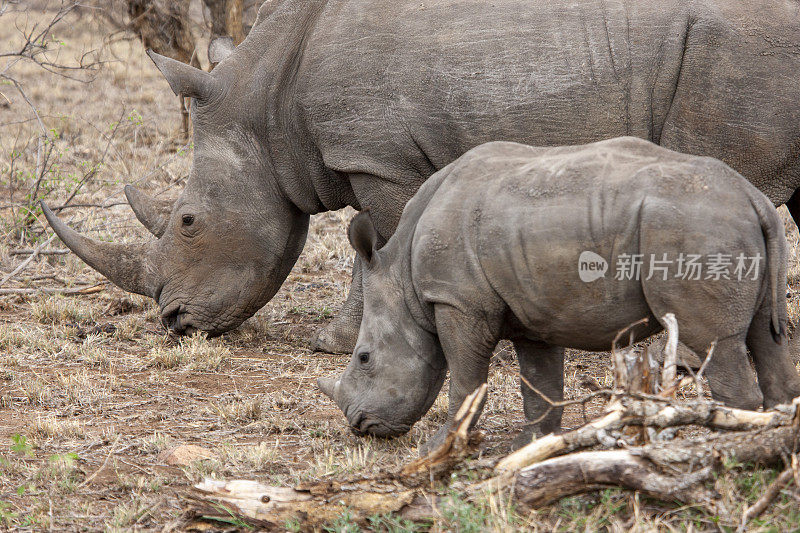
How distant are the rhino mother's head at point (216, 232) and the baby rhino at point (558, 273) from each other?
195cm

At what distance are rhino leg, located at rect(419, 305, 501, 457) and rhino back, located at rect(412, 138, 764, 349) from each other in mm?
68

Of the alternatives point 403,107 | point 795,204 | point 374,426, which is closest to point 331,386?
point 374,426

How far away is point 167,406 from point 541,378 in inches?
83.8

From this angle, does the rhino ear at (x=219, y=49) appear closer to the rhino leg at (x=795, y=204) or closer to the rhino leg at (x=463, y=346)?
the rhino leg at (x=463, y=346)

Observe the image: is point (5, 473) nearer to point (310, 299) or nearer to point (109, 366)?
point (109, 366)

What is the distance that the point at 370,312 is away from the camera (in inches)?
186

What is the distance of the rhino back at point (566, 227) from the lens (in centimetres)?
388

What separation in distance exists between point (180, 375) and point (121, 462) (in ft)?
5.18

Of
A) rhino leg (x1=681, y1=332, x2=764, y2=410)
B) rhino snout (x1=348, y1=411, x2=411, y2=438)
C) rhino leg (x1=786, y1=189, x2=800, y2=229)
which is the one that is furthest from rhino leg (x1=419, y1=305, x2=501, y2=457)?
rhino leg (x1=786, y1=189, x2=800, y2=229)

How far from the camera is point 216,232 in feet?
21.3

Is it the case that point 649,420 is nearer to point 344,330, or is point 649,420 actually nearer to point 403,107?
point 403,107

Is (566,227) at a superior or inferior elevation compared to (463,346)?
superior

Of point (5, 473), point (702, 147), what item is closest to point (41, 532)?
point (5, 473)

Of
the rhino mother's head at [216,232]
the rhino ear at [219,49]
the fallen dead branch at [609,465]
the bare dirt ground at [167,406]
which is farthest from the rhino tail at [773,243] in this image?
the rhino ear at [219,49]
